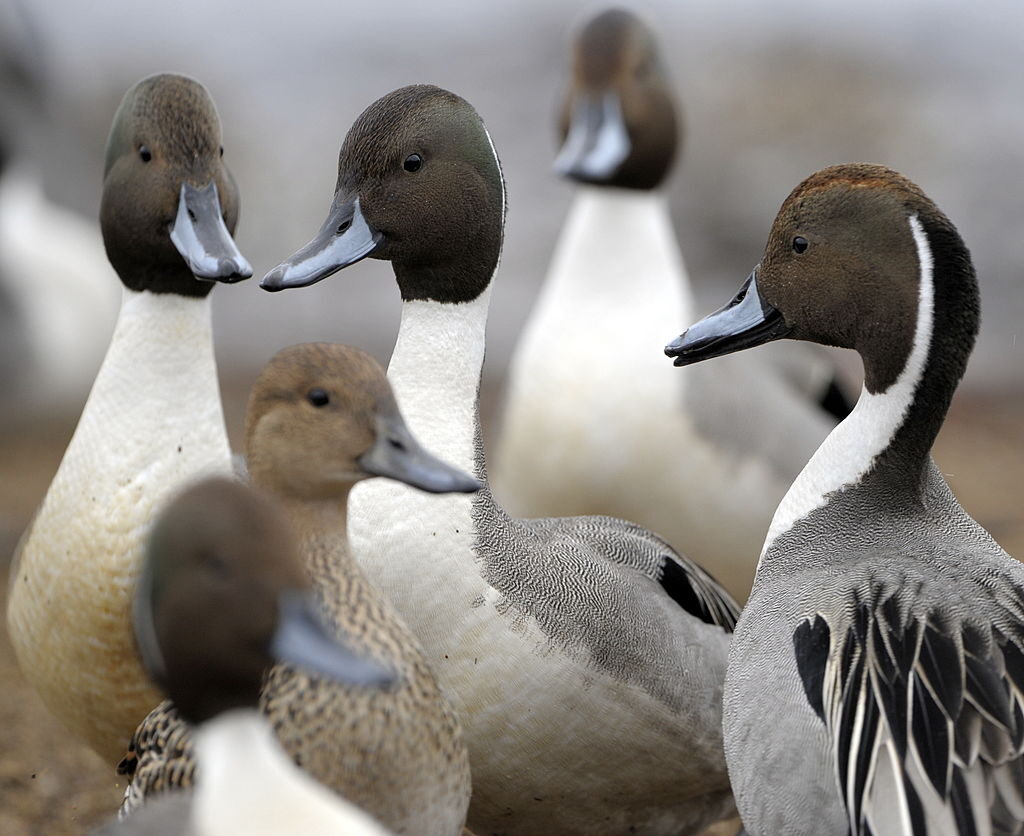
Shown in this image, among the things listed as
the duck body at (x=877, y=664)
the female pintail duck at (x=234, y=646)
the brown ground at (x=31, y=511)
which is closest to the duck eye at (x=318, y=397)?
the female pintail duck at (x=234, y=646)

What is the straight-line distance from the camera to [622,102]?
488 cm

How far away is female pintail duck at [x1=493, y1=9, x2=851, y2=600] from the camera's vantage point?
14.5 ft

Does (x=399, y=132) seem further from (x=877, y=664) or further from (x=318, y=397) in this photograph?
(x=877, y=664)

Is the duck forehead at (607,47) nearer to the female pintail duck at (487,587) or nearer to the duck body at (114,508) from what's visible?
the female pintail duck at (487,587)

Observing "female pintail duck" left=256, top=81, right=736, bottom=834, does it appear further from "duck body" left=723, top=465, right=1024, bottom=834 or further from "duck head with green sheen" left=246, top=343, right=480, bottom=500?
"duck head with green sheen" left=246, top=343, right=480, bottom=500

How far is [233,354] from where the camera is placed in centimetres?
1009

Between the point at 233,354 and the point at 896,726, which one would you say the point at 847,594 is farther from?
the point at 233,354

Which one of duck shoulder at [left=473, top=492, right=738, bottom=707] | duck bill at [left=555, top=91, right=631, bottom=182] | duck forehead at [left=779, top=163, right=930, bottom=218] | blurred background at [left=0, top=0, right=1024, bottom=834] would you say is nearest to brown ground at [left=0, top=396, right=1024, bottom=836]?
blurred background at [left=0, top=0, right=1024, bottom=834]

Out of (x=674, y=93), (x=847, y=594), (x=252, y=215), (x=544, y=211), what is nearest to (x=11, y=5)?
(x=252, y=215)

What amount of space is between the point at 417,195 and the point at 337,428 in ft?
2.55

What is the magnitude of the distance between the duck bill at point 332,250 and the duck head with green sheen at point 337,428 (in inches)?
19.5

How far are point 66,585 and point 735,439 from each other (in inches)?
86.6

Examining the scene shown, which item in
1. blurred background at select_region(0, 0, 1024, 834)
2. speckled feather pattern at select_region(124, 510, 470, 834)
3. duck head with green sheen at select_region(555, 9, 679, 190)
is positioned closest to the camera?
speckled feather pattern at select_region(124, 510, 470, 834)

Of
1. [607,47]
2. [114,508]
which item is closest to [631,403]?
[607,47]
